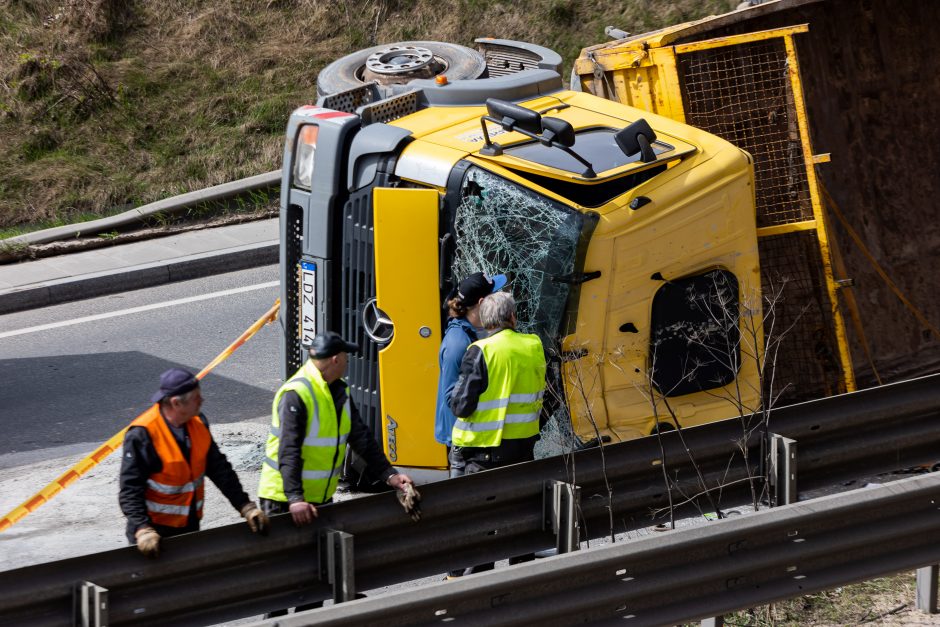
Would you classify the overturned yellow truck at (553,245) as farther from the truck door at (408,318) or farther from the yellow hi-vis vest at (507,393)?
the yellow hi-vis vest at (507,393)

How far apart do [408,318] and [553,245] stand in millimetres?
914

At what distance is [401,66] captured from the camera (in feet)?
28.3

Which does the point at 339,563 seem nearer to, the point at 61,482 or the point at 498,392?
the point at 498,392

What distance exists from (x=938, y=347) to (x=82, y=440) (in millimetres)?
6116

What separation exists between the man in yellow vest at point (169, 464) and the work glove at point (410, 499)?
0.59 m

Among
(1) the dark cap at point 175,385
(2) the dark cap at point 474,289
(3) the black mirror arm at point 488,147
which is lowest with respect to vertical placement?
(2) the dark cap at point 474,289

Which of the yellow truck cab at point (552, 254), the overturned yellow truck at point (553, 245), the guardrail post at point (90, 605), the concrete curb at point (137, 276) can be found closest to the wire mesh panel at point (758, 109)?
the overturned yellow truck at point (553, 245)

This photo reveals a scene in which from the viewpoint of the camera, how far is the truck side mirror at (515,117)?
275 inches

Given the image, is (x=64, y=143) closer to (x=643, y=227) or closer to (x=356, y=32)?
(x=356, y=32)

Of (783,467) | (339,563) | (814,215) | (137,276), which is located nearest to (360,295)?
(339,563)

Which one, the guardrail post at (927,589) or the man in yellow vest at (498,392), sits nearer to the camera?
the guardrail post at (927,589)

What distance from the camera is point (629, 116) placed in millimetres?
7750

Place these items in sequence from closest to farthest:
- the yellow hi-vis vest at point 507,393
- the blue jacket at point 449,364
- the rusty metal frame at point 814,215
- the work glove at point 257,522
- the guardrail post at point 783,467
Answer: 1. the work glove at point 257,522
2. the guardrail post at point 783,467
3. the yellow hi-vis vest at point 507,393
4. the blue jacket at point 449,364
5. the rusty metal frame at point 814,215

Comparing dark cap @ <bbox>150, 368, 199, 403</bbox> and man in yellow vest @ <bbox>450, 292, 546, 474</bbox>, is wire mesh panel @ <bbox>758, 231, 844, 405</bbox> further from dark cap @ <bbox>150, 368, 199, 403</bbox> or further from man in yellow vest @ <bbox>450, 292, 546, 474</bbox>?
dark cap @ <bbox>150, 368, 199, 403</bbox>
